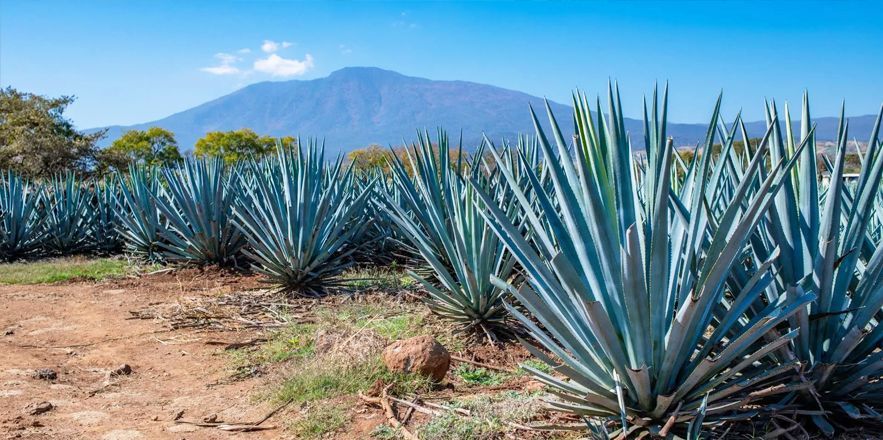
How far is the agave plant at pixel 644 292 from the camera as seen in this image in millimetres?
2629

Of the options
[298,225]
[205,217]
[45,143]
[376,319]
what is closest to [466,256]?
[376,319]

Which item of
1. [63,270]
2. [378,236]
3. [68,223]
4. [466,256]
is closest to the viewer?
[466,256]

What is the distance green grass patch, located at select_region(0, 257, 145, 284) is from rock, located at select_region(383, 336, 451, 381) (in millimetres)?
6874

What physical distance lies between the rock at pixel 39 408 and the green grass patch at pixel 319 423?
163cm

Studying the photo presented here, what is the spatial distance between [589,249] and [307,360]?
2.71m

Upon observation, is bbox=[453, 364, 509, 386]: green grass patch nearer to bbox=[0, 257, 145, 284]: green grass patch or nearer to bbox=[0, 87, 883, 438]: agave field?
bbox=[0, 87, 883, 438]: agave field

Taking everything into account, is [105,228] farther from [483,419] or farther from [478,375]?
[483,419]

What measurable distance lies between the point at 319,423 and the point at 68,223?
35.7 ft

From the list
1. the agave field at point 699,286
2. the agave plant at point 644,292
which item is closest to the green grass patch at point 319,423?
the agave field at point 699,286

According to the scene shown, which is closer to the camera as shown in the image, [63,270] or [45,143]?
[63,270]

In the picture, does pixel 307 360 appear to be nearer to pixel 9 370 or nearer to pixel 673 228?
pixel 9 370

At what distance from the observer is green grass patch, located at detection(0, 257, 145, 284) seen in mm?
9711

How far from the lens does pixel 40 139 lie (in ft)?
78.6

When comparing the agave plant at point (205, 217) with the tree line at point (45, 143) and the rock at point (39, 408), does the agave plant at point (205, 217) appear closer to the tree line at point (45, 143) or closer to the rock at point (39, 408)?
the rock at point (39, 408)
